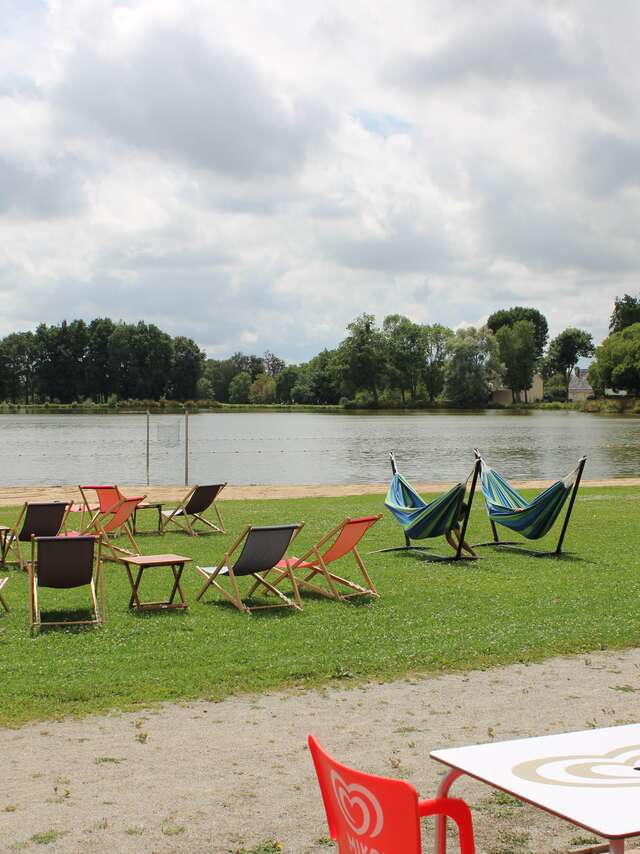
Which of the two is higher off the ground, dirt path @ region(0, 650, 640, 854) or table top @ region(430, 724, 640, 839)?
table top @ region(430, 724, 640, 839)

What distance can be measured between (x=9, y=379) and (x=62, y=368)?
7854 millimetres

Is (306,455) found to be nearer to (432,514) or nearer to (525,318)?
(432,514)

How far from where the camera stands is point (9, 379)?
137m

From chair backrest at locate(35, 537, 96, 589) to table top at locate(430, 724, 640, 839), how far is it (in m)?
5.58

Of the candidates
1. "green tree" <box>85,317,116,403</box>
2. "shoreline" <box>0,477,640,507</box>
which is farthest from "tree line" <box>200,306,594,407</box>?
"shoreline" <box>0,477,640,507</box>

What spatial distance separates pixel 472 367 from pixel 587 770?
110083 mm

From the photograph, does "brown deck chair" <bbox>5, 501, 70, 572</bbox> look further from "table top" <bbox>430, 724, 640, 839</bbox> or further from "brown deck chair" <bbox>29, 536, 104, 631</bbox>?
"table top" <bbox>430, 724, 640, 839</bbox>

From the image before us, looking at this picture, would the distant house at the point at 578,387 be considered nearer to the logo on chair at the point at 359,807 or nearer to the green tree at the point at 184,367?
the green tree at the point at 184,367

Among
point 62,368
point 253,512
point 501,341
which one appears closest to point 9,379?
point 62,368

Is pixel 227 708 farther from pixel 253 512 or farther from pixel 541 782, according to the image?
pixel 253 512

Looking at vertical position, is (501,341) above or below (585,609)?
above

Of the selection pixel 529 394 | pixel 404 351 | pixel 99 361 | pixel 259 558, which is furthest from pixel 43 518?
pixel 99 361

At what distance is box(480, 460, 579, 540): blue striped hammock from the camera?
11172 millimetres

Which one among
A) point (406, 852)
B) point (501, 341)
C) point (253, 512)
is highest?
point (501, 341)
